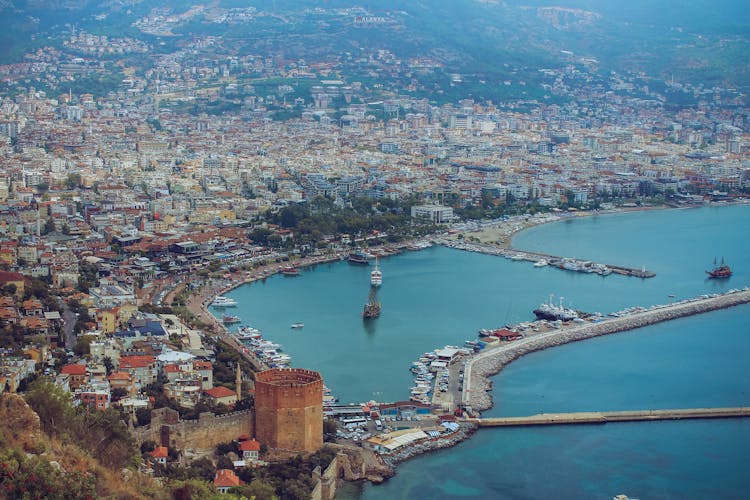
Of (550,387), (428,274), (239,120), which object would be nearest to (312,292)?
→ (428,274)

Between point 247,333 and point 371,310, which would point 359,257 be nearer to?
point 371,310

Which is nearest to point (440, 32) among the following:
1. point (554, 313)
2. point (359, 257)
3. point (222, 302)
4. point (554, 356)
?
point (359, 257)

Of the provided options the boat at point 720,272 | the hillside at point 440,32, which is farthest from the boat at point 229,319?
the hillside at point 440,32

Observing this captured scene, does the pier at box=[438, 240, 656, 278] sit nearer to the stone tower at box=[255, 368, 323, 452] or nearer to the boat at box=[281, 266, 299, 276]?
the boat at box=[281, 266, 299, 276]

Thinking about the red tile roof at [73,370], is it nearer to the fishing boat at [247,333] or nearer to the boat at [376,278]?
the fishing boat at [247,333]

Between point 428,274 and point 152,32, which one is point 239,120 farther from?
point 428,274

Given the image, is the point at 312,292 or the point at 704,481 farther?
the point at 312,292
